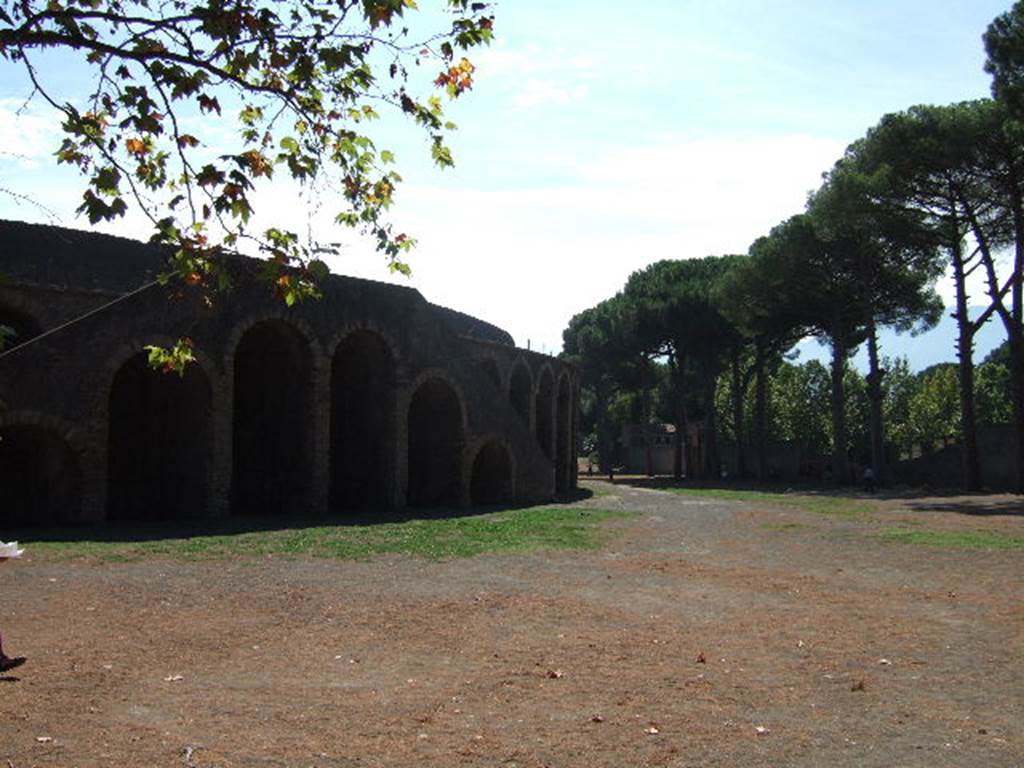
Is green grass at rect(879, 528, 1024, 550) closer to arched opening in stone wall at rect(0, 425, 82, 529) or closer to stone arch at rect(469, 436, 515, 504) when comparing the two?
stone arch at rect(469, 436, 515, 504)

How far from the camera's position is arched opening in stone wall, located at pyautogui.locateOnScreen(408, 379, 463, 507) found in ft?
74.9

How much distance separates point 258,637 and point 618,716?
3.41 meters

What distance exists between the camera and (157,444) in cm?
1873

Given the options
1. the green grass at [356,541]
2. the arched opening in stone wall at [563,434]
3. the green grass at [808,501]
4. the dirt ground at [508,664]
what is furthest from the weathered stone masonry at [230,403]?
the arched opening in stone wall at [563,434]

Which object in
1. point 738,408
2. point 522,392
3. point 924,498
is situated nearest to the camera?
point 924,498

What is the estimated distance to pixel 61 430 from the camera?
50.2 ft

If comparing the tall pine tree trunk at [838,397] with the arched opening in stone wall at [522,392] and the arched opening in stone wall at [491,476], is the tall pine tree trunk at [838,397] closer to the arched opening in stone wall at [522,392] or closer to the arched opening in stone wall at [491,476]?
the arched opening in stone wall at [522,392]

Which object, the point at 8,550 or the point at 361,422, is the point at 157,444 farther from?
the point at 8,550

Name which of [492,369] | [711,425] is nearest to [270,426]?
[492,369]

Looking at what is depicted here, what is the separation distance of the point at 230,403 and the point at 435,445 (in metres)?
6.46

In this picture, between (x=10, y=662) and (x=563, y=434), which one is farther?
(x=563, y=434)

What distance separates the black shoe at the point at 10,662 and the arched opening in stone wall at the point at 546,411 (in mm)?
25601

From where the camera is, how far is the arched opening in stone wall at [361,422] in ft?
70.0

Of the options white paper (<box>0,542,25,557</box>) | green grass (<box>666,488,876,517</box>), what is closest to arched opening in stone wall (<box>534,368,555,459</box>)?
green grass (<box>666,488,876,517</box>)
